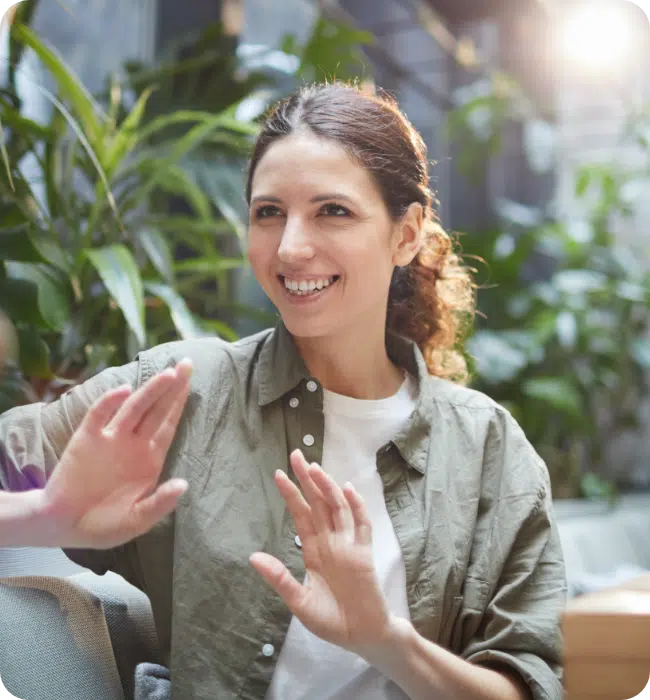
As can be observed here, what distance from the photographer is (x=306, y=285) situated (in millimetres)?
544

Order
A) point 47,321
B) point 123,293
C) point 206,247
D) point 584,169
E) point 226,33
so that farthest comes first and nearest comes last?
1. point 584,169
2. point 226,33
3. point 206,247
4. point 123,293
5. point 47,321

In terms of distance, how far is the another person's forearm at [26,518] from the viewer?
1.56 ft

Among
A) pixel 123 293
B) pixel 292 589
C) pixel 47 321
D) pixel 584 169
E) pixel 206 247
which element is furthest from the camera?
pixel 584 169

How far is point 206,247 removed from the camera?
1.13 metres

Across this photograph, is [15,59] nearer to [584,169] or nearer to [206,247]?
[206,247]

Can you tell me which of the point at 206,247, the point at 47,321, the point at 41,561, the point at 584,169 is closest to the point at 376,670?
the point at 41,561

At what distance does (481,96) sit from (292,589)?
2.33 meters

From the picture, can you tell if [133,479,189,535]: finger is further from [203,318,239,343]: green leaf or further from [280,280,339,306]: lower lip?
[203,318,239,343]: green leaf

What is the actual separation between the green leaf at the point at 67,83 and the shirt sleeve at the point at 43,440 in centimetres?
46

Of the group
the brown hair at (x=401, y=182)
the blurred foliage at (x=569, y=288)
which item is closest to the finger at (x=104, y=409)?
the brown hair at (x=401, y=182)

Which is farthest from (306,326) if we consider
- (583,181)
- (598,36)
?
(583,181)

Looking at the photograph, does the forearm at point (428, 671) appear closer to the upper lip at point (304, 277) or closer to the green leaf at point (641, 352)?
the upper lip at point (304, 277)

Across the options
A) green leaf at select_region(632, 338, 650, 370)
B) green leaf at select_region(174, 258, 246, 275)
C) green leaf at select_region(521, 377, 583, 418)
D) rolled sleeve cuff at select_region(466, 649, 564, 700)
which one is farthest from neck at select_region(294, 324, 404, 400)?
green leaf at select_region(632, 338, 650, 370)

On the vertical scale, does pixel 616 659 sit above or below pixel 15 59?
below
